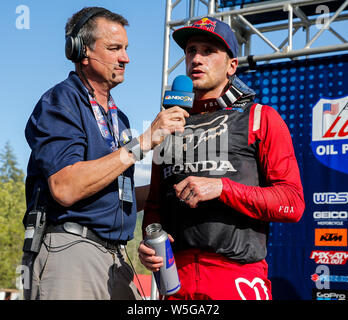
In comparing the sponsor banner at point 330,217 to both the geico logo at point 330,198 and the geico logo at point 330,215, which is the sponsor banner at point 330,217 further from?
the geico logo at point 330,198

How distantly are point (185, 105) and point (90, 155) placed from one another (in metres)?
0.55

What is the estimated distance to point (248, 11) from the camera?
595 centimetres

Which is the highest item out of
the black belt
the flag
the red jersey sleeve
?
the flag

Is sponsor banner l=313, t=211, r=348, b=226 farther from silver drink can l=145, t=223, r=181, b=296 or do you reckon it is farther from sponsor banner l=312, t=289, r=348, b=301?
silver drink can l=145, t=223, r=181, b=296

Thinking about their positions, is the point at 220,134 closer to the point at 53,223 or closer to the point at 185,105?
the point at 185,105

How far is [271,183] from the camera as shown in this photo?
2.17m

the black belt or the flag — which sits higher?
the flag

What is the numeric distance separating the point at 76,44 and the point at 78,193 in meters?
0.91

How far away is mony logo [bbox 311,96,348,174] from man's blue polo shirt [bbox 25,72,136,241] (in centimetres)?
364

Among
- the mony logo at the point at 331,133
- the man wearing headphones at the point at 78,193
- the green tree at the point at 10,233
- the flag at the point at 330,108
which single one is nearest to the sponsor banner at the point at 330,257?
the mony logo at the point at 331,133

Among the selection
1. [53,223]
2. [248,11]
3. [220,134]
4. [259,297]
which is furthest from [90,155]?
[248,11]

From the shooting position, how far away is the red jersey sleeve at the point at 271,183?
6.72 ft

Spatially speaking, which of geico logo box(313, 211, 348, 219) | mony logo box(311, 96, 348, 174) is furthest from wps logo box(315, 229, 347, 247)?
mony logo box(311, 96, 348, 174)

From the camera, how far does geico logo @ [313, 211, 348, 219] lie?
519 centimetres
